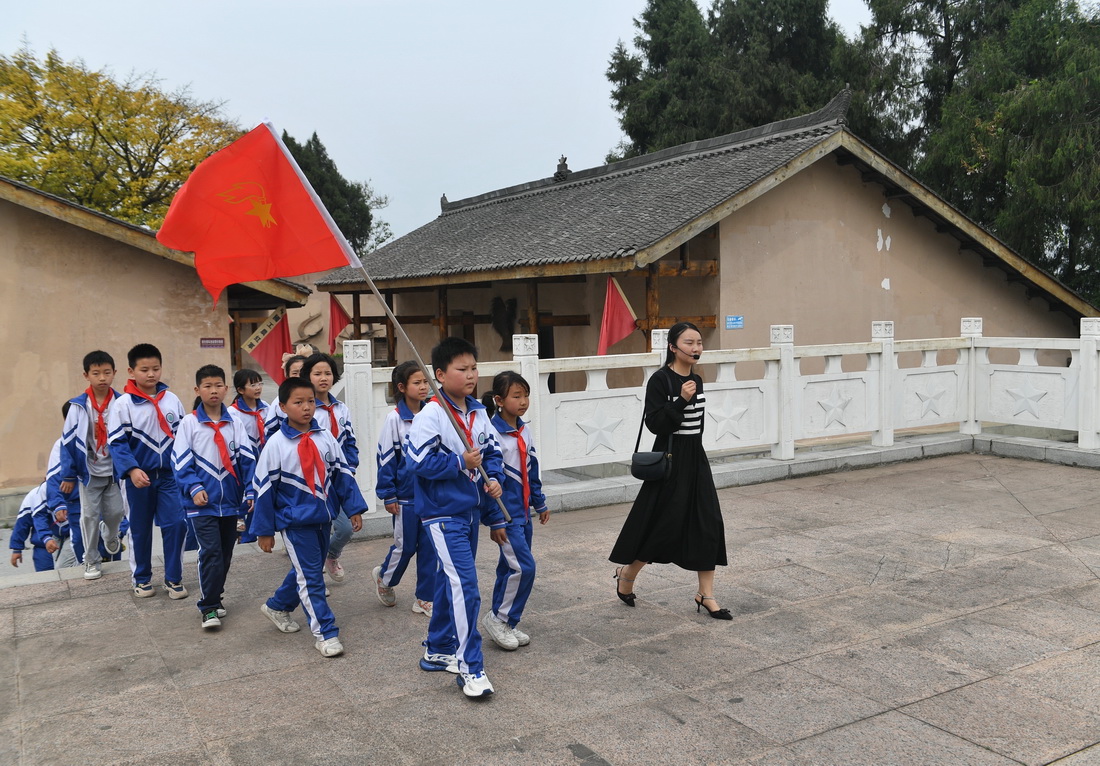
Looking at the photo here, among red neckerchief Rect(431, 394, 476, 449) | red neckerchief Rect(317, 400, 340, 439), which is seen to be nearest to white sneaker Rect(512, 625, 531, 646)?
red neckerchief Rect(431, 394, 476, 449)

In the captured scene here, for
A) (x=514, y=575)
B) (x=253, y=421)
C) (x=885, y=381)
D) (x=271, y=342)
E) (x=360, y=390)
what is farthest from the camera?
(x=271, y=342)

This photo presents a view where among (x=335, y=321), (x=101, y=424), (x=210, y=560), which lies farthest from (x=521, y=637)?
(x=335, y=321)

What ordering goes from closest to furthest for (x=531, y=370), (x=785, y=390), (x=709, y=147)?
1. (x=531, y=370)
2. (x=785, y=390)
3. (x=709, y=147)

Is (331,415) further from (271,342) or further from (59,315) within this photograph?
(59,315)

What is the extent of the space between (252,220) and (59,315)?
775 centimetres

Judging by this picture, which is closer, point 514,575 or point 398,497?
point 514,575

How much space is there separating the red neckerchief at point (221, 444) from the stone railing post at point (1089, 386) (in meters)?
8.89

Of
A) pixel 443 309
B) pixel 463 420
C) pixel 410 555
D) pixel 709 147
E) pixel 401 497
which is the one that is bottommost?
pixel 410 555

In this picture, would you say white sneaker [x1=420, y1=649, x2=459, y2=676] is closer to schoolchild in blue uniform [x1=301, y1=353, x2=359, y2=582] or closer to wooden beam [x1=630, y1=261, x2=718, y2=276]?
schoolchild in blue uniform [x1=301, y1=353, x2=359, y2=582]

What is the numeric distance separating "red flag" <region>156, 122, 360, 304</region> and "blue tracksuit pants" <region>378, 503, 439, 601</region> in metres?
1.60

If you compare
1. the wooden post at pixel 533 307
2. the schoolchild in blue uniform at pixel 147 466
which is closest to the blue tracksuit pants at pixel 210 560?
the schoolchild in blue uniform at pixel 147 466

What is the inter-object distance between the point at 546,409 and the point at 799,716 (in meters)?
4.94

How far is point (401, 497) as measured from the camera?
18.8ft

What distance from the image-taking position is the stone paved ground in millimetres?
3879
